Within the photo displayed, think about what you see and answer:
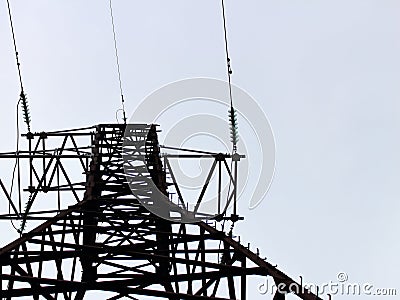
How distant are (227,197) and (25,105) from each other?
750 cm

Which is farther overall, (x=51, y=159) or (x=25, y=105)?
(x=25, y=105)

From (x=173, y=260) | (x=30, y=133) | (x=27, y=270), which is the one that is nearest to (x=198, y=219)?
(x=173, y=260)

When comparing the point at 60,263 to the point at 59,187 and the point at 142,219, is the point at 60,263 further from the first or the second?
the point at 59,187

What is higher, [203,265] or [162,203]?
[162,203]

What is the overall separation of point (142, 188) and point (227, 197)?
3080 millimetres

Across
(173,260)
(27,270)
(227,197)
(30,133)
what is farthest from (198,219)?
(30,133)

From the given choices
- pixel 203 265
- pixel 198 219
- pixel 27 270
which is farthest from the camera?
pixel 198 219

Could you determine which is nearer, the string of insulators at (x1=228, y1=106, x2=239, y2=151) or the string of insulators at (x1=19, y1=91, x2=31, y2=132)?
the string of insulators at (x1=228, y1=106, x2=239, y2=151)

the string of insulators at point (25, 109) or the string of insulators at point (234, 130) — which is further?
the string of insulators at point (25, 109)

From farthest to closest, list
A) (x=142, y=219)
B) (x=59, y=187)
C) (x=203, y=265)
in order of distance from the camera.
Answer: (x=59, y=187), (x=142, y=219), (x=203, y=265)

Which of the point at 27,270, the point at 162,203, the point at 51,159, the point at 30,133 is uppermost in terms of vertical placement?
the point at 30,133

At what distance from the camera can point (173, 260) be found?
9.16 m

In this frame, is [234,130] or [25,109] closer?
[234,130]

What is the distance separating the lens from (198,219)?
1188 centimetres
